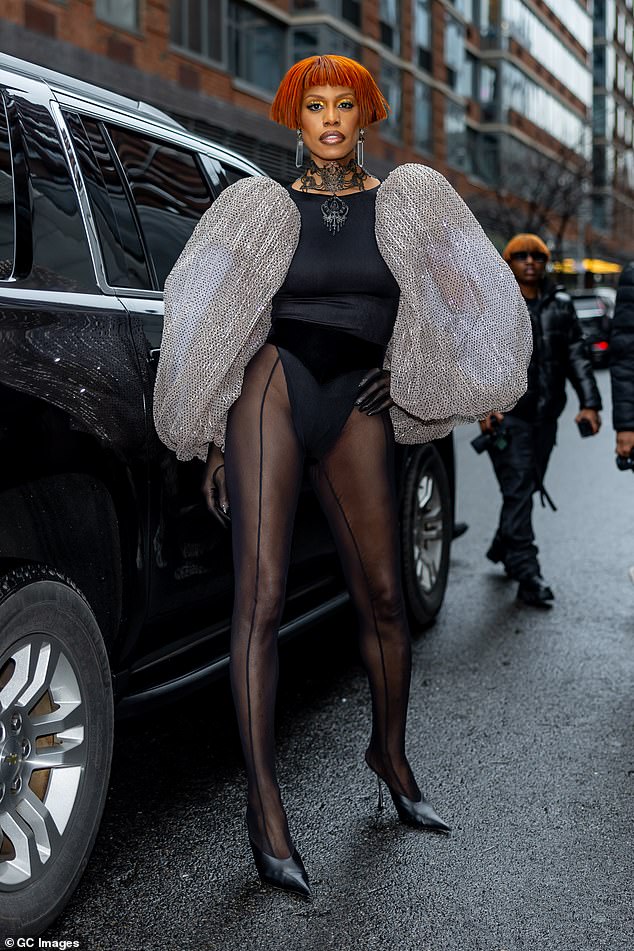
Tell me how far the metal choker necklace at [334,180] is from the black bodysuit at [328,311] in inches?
1.0

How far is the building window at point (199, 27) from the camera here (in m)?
22.5

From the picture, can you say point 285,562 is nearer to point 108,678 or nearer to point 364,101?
point 108,678

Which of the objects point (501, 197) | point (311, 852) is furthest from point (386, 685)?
point (501, 197)

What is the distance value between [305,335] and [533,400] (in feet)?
11.5

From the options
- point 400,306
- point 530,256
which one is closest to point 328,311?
point 400,306

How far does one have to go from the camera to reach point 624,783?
3.69 metres

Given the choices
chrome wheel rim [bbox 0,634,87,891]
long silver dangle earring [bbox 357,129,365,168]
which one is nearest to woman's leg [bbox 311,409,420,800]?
long silver dangle earring [bbox 357,129,365,168]

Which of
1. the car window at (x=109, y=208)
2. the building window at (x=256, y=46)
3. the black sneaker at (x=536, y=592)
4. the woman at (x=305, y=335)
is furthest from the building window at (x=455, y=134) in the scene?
the woman at (x=305, y=335)

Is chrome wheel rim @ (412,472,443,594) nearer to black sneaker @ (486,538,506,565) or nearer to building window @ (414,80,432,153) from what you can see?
black sneaker @ (486,538,506,565)

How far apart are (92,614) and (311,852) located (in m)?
0.97

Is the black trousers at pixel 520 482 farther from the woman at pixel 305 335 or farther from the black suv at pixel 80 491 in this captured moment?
the woman at pixel 305 335

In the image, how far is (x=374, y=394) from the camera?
10.3ft

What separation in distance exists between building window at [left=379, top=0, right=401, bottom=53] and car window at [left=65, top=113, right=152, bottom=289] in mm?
32375

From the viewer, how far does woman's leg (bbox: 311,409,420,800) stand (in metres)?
3.17
